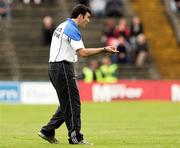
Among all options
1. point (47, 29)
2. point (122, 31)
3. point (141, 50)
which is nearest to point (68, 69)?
point (47, 29)

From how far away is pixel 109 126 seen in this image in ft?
65.8

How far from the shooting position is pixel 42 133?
15172 mm

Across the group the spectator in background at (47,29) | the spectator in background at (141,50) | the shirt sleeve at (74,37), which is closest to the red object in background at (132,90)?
the spectator in background at (141,50)

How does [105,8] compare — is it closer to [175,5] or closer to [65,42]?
[175,5]

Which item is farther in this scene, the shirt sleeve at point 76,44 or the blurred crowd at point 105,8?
the blurred crowd at point 105,8

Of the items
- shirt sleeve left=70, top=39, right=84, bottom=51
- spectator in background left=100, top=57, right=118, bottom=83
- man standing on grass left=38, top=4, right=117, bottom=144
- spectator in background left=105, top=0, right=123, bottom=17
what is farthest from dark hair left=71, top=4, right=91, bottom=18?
spectator in background left=105, top=0, right=123, bottom=17

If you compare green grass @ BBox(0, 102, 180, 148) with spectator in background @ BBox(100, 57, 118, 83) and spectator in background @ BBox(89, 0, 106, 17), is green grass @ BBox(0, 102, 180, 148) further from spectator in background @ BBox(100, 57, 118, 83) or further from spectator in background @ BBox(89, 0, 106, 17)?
spectator in background @ BBox(89, 0, 106, 17)

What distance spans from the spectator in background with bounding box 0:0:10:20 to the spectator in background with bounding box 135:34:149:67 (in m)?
6.49

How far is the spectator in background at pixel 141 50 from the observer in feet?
120

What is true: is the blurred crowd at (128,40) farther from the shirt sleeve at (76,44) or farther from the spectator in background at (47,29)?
the shirt sleeve at (76,44)

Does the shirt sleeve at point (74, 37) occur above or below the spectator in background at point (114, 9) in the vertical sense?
above

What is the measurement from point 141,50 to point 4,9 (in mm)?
6871

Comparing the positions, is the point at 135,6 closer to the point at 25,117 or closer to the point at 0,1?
the point at 0,1

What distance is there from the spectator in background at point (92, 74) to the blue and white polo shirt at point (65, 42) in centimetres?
1971
